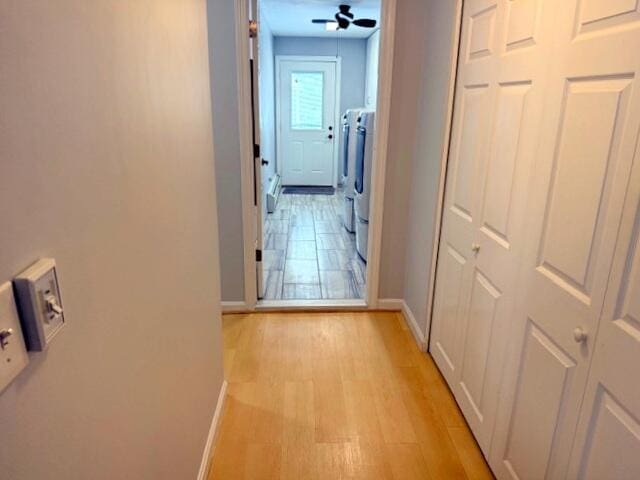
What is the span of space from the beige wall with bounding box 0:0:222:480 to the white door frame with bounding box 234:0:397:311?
1.20 metres

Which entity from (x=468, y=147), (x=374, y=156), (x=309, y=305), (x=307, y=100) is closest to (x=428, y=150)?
(x=374, y=156)

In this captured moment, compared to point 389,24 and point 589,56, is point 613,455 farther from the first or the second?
point 389,24

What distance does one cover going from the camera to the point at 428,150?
255cm

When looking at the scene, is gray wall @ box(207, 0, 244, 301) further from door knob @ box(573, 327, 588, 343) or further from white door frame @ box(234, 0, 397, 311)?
door knob @ box(573, 327, 588, 343)

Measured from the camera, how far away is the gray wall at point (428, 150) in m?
2.28

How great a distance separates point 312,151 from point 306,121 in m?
0.51

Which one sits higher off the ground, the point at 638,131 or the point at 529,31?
the point at 529,31

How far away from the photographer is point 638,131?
3.33 feet

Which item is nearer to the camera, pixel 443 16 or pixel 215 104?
pixel 443 16

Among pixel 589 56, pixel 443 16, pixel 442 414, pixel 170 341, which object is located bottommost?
pixel 442 414

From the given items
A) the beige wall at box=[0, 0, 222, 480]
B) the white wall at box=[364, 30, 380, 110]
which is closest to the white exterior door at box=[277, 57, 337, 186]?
the white wall at box=[364, 30, 380, 110]

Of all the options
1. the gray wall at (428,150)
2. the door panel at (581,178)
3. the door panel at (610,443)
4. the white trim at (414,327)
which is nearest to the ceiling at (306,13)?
the gray wall at (428,150)

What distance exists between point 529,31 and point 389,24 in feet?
4.14

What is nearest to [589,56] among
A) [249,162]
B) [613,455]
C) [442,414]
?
[613,455]
